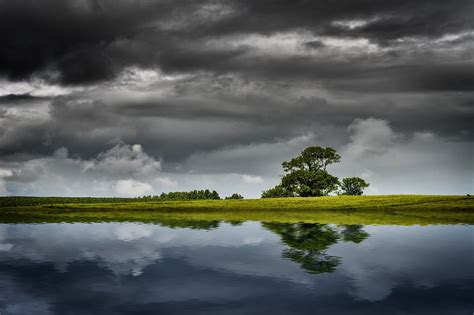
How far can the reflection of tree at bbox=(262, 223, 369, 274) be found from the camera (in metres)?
27.6

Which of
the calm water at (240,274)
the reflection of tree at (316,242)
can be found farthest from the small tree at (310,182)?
the calm water at (240,274)

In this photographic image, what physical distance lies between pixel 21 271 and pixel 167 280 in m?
9.81

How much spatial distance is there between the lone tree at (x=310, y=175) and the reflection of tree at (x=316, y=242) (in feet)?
240

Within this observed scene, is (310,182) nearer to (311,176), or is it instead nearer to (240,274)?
(311,176)

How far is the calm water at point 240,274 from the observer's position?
19047mm

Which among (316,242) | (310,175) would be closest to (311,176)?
(310,175)

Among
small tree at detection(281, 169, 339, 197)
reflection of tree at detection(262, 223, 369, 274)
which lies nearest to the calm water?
reflection of tree at detection(262, 223, 369, 274)

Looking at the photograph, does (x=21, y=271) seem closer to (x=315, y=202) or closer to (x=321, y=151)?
(x=315, y=202)

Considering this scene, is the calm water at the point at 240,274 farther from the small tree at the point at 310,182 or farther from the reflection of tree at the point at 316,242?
the small tree at the point at 310,182

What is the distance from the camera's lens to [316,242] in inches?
1481

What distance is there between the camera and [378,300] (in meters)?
19.8

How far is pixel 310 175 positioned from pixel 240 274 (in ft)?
335

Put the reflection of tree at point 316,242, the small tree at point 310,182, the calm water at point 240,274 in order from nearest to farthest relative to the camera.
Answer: the calm water at point 240,274, the reflection of tree at point 316,242, the small tree at point 310,182

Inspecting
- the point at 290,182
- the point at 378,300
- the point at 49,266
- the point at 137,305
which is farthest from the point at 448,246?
the point at 290,182
